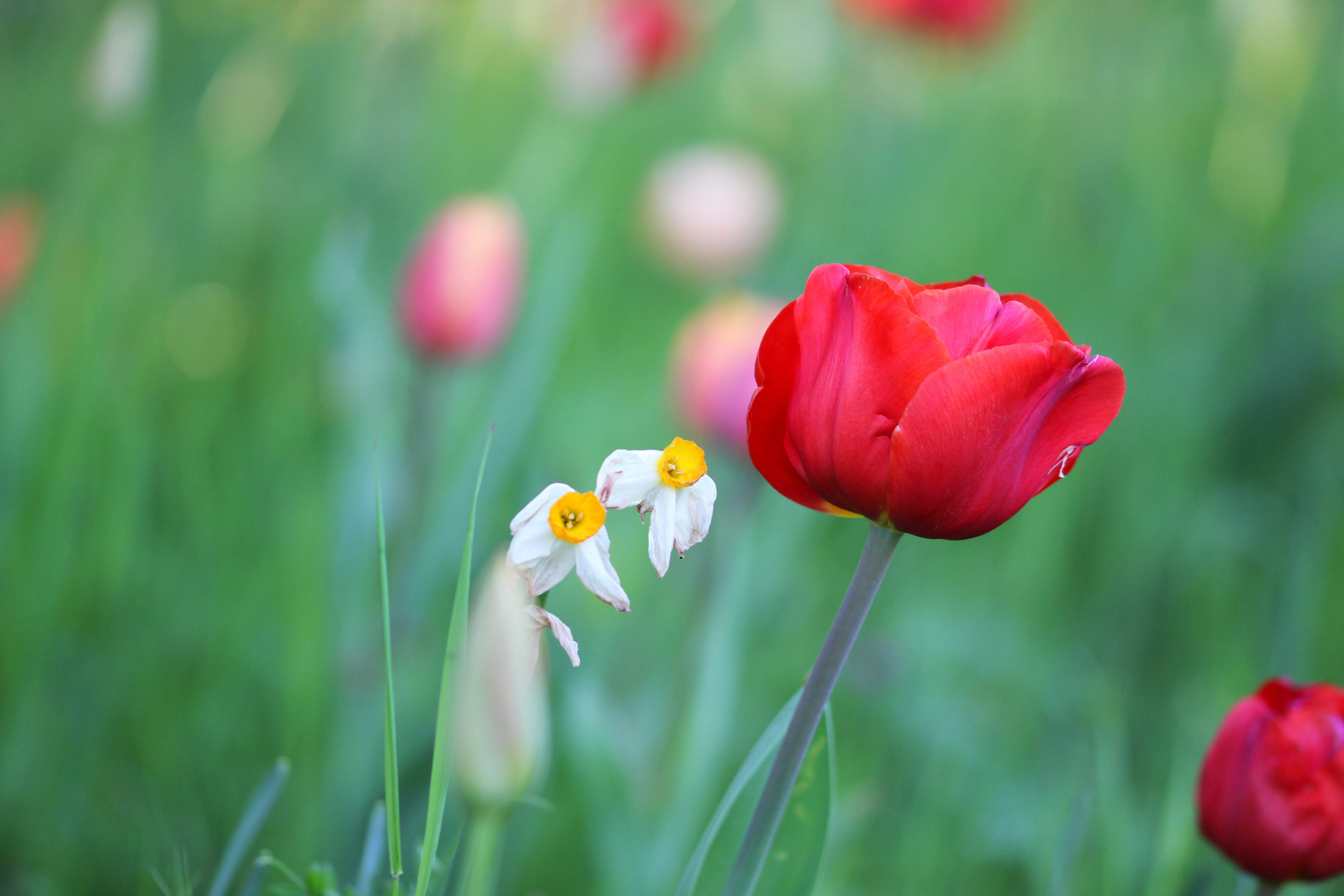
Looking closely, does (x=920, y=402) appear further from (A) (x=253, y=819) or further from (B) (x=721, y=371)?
(B) (x=721, y=371)

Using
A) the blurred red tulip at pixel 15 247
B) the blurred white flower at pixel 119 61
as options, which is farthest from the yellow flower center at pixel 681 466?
the blurred red tulip at pixel 15 247

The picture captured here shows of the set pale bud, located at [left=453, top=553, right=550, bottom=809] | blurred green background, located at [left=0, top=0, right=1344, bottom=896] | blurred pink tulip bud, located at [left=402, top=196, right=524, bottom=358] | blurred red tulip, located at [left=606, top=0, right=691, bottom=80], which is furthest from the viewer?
blurred red tulip, located at [left=606, top=0, right=691, bottom=80]

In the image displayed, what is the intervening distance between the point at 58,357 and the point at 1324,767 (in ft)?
2.68

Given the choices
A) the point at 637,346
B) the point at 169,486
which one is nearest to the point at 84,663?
the point at 169,486

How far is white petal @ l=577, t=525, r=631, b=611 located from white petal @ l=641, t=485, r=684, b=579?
0.01 m

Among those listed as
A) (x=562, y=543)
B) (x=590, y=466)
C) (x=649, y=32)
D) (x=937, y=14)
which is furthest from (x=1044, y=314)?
(x=937, y=14)

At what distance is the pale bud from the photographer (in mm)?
202

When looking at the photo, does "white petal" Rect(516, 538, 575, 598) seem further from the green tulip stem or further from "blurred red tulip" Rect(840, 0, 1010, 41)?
"blurred red tulip" Rect(840, 0, 1010, 41)

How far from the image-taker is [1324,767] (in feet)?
1.21

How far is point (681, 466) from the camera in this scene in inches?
9.4

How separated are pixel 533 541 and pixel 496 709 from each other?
0.13ft

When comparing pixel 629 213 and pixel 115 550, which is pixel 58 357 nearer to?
pixel 115 550

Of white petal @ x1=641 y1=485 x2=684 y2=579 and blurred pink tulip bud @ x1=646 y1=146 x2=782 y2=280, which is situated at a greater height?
blurred pink tulip bud @ x1=646 y1=146 x2=782 y2=280

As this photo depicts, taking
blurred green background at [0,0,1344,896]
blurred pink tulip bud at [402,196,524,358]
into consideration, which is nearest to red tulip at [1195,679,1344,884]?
blurred green background at [0,0,1344,896]
